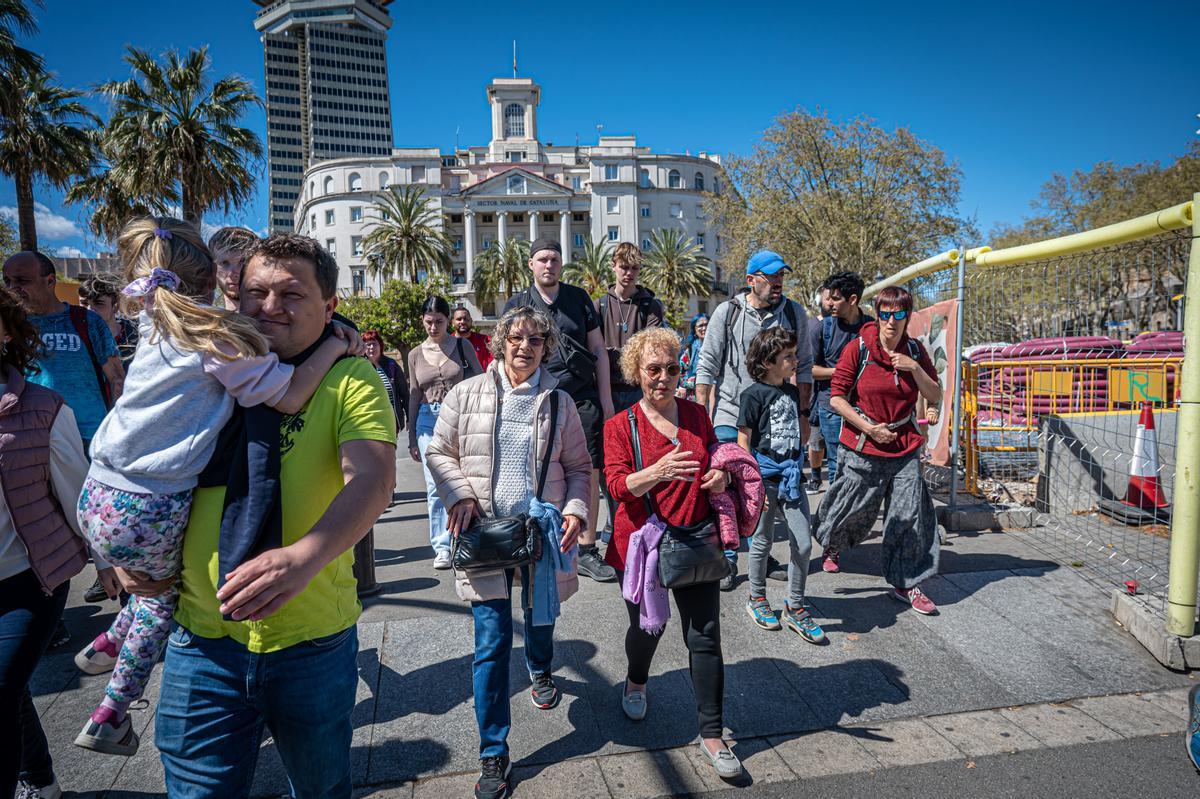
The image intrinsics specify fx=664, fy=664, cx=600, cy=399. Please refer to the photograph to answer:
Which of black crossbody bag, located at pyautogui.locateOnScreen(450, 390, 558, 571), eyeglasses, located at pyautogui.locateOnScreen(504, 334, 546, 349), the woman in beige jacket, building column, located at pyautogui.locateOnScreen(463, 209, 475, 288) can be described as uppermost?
building column, located at pyautogui.locateOnScreen(463, 209, 475, 288)

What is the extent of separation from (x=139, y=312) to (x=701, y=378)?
377cm

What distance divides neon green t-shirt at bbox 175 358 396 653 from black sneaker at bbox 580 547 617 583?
11.0 feet

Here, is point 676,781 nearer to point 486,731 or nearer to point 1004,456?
point 486,731

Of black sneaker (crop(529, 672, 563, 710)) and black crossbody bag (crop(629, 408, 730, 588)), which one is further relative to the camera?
black sneaker (crop(529, 672, 563, 710))

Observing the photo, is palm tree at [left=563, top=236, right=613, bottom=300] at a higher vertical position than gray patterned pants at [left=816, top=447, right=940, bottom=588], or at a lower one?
higher

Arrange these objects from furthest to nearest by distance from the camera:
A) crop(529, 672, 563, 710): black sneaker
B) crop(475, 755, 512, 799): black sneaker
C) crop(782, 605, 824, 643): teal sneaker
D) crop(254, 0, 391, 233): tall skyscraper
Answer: crop(254, 0, 391, 233): tall skyscraper → crop(782, 605, 824, 643): teal sneaker → crop(529, 672, 563, 710): black sneaker → crop(475, 755, 512, 799): black sneaker

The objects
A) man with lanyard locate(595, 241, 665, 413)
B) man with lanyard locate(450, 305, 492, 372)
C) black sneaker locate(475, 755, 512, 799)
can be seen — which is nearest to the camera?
black sneaker locate(475, 755, 512, 799)

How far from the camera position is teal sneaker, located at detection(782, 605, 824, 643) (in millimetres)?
3938

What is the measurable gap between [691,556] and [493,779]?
120 cm

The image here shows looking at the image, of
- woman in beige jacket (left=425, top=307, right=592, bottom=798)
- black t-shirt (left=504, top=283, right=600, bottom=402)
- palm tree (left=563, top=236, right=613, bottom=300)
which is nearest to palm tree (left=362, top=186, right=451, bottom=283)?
palm tree (left=563, top=236, right=613, bottom=300)

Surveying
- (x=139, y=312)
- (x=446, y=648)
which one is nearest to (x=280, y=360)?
(x=139, y=312)

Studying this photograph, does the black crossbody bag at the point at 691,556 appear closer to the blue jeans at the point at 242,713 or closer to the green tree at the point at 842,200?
the blue jeans at the point at 242,713

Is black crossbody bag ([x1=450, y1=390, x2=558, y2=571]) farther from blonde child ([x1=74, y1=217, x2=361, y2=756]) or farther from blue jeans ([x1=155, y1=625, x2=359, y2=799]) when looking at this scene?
blonde child ([x1=74, y1=217, x2=361, y2=756])

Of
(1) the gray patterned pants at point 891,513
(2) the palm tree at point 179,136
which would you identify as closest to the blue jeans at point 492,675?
(1) the gray patterned pants at point 891,513
